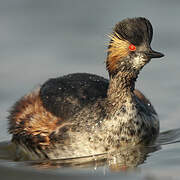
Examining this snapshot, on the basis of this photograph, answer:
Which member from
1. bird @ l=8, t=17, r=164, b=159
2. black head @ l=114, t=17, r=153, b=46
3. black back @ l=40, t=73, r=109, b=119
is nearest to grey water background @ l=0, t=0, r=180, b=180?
bird @ l=8, t=17, r=164, b=159

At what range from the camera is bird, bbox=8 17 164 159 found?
11.8 metres

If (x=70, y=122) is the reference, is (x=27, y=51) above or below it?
above

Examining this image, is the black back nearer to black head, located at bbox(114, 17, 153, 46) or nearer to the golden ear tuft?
the golden ear tuft

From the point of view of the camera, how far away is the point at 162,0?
60.7ft

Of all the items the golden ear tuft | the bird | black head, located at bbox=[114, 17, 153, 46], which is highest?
black head, located at bbox=[114, 17, 153, 46]

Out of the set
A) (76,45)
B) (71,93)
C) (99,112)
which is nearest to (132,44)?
(99,112)

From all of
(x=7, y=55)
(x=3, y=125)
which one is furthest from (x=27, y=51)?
(x=3, y=125)

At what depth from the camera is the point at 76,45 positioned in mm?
16516

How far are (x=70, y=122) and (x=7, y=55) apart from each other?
4.37m

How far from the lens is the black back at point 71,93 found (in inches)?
485

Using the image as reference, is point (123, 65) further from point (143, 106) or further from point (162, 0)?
point (162, 0)

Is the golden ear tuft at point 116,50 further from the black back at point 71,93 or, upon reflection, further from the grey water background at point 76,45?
the grey water background at point 76,45

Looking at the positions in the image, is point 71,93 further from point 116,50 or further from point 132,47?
point 132,47

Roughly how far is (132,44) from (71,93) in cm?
152
